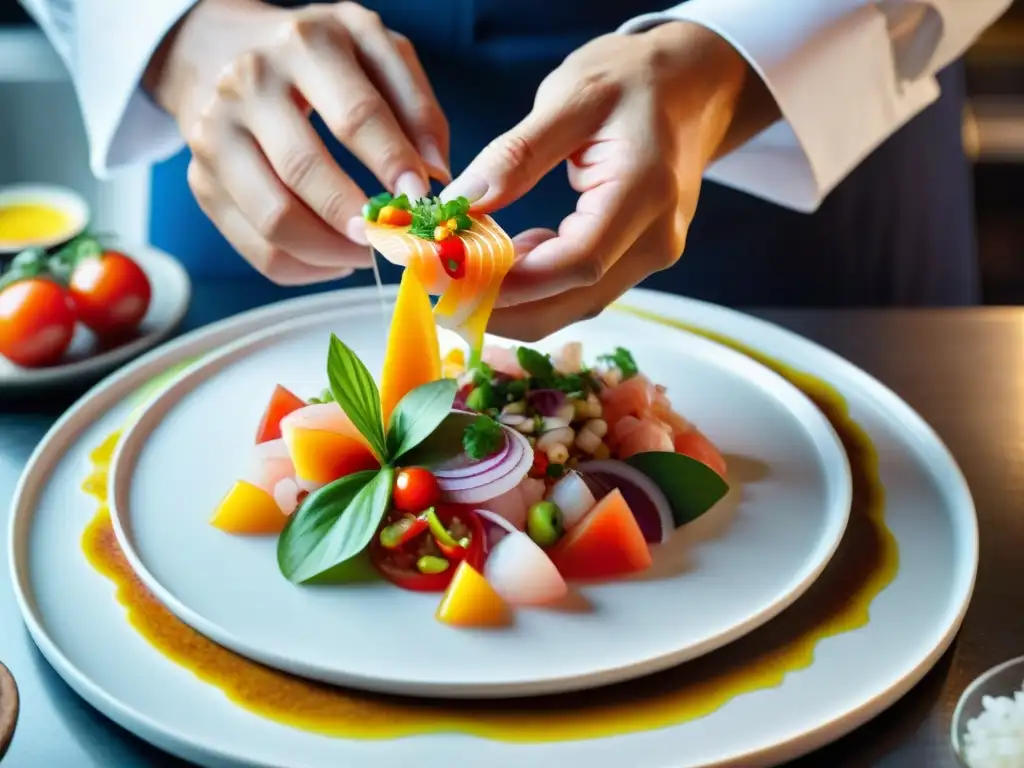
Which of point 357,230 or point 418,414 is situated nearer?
point 418,414

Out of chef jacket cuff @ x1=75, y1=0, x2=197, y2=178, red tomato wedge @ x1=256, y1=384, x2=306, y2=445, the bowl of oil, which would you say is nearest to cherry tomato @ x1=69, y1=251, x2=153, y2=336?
chef jacket cuff @ x1=75, y1=0, x2=197, y2=178

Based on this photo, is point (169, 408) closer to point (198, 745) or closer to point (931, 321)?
point (198, 745)

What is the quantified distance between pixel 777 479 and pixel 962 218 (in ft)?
3.60

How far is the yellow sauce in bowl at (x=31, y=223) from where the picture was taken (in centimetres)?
209

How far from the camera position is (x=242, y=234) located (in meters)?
1.55

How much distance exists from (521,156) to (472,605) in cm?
48

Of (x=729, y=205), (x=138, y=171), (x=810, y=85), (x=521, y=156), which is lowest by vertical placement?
(x=138, y=171)

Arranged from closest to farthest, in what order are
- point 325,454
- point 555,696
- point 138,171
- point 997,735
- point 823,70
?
point 997,735
point 555,696
point 325,454
point 823,70
point 138,171

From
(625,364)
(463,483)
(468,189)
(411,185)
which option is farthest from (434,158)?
(463,483)

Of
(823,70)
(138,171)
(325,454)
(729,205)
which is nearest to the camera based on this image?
(325,454)

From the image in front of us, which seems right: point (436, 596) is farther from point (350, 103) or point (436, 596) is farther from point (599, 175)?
point (350, 103)

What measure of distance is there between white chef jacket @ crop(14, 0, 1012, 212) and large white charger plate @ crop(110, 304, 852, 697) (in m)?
0.34

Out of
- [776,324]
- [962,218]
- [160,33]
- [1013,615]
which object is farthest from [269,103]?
[962,218]

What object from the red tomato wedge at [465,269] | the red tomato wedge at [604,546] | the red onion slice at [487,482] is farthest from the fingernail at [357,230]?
the red tomato wedge at [604,546]
